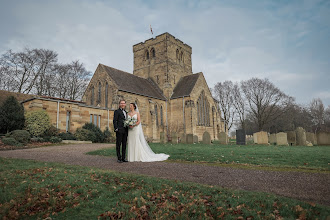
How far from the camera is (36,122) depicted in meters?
15.8

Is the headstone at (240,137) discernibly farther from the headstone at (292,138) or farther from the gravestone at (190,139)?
the gravestone at (190,139)

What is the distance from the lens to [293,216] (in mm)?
2617

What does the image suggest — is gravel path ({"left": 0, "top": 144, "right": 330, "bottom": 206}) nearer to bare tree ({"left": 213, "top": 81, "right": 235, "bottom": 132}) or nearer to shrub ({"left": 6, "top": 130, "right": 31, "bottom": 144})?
shrub ({"left": 6, "top": 130, "right": 31, "bottom": 144})

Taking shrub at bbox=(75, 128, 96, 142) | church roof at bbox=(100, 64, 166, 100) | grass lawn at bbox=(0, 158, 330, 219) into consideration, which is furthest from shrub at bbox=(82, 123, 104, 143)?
grass lawn at bbox=(0, 158, 330, 219)

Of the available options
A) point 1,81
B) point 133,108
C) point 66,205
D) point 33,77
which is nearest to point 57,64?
point 33,77

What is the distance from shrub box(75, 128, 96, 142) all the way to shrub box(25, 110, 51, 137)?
2.46 metres

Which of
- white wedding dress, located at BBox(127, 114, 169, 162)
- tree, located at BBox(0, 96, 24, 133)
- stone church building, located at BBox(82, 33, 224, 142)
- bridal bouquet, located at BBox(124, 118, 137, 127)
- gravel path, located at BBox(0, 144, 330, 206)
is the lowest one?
gravel path, located at BBox(0, 144, 330, 206)

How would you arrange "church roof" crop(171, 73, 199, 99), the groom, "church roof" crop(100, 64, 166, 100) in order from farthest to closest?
"church roof" crop(171, 73, 199, 99)
"church roof" crop(100, 64, 166, 100)
the groom

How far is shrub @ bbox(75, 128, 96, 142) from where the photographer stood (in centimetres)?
1738

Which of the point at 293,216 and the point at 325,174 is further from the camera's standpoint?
the point at 325,174

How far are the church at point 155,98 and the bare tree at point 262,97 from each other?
8.99m

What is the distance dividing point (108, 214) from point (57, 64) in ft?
107

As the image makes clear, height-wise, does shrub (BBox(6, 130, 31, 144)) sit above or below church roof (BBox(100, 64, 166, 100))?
below

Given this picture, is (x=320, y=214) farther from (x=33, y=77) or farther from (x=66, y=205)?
(x=33, y=77)
